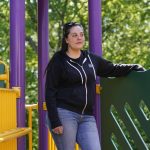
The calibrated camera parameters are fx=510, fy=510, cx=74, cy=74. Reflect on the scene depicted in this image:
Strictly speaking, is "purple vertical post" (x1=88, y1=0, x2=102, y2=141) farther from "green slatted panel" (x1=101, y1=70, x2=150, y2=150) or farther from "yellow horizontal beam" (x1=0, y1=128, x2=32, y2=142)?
"yellow horizontal beam" (x1=0, y1=128, x2=32, y2=142)

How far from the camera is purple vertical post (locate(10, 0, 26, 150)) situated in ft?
16.2

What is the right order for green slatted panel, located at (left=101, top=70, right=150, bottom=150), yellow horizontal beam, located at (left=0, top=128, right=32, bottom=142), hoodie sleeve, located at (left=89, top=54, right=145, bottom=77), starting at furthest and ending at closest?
hoodie sleeve, located at (left=89, top=54, right=145, bottom=77) < green slatted panel, located at (left=101, top=70, right=150, bottom=150) < yellow horizontal beam, located at (left=0, top=128, right=32, bottom=142)

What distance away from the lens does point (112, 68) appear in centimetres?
467

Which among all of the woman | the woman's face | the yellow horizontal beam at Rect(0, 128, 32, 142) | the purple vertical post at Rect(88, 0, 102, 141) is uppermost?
the purple vertical post at Rect(88, 0, 102, 141)

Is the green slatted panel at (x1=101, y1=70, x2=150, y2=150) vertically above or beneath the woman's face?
beneath

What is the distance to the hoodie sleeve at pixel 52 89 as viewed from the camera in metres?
4.11

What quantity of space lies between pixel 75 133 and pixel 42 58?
2.28 metres

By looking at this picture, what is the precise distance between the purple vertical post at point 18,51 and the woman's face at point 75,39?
0.77 m

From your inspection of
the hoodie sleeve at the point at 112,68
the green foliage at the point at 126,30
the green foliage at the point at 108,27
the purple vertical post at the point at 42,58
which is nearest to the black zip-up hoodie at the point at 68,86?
the hoodie sleeve at the point at 112,68

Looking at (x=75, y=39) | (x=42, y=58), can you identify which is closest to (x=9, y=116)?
(x=75, y=39)

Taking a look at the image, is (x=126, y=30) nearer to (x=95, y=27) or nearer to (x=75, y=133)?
(x=95, y=27)

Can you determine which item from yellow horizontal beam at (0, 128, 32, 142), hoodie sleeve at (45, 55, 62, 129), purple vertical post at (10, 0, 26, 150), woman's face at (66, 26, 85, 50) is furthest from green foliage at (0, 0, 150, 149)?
hoodie sleeve at (45, 55, 62, 129)

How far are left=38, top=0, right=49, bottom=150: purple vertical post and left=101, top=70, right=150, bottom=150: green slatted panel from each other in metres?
1.14

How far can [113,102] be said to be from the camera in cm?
491
